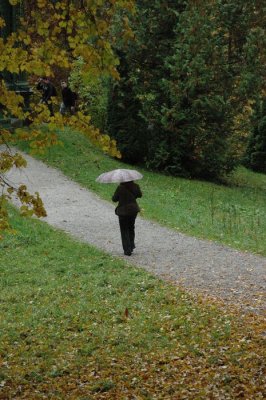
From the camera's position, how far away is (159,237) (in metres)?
15.4

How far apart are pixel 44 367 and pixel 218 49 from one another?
17688 mm

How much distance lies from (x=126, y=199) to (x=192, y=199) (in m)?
8.11

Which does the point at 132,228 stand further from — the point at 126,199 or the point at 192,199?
the point at 192,199

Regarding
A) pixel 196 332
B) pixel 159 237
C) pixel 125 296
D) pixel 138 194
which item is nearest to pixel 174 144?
pixel 159 237

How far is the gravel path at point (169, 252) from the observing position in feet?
38.0

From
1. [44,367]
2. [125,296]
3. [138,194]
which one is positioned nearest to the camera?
[44,367]

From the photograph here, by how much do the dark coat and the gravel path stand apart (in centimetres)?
101

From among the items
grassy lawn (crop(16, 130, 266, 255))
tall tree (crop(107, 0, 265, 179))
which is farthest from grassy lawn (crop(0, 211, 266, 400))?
tall tree (crop(107, 0, 265, 179))

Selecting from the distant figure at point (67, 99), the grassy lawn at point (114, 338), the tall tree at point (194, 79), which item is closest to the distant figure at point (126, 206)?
the grassy lawn at point (114, 338)

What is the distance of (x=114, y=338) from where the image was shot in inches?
364

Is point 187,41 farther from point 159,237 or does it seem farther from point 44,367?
point 44,367

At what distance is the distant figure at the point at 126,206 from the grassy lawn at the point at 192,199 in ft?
8.61

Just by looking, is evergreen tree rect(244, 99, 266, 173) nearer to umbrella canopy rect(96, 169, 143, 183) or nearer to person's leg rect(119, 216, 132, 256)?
person's leg rect(119, 216, 132, 256)

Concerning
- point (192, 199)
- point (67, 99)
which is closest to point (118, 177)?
point (192, 199)
